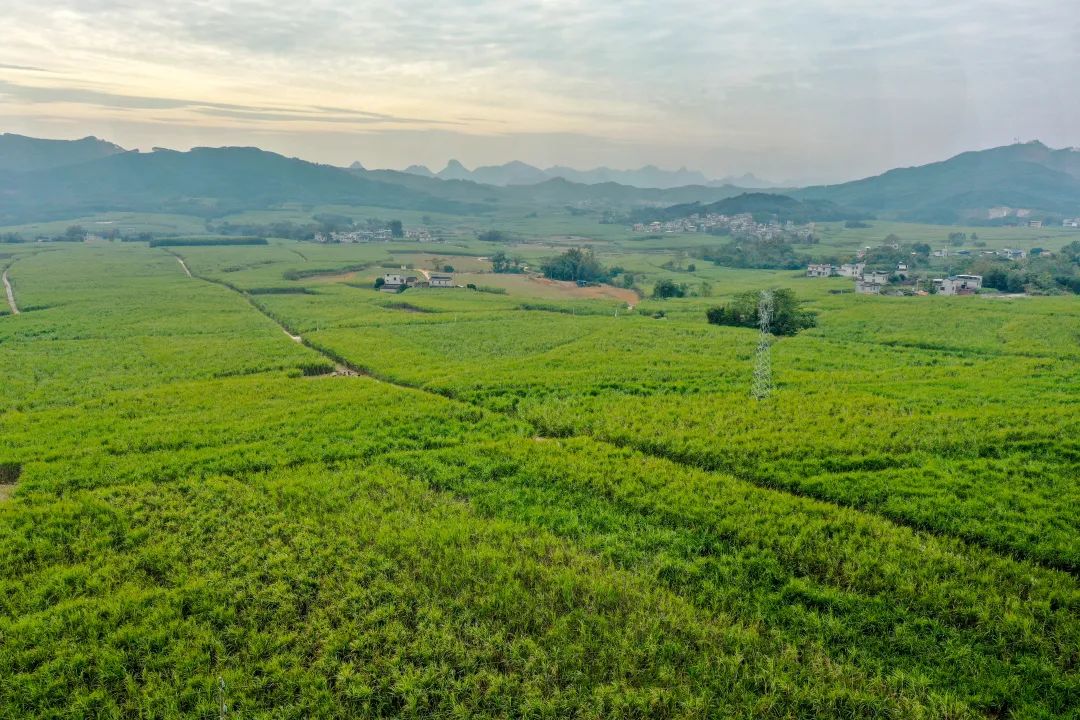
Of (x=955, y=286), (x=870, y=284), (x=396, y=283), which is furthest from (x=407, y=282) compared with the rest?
(x=955, y=286)

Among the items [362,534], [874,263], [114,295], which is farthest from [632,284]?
[362,534]

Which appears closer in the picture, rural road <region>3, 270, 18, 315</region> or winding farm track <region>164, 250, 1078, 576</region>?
Answer: winding farm track <region>164, 250, 1078, 576</region>

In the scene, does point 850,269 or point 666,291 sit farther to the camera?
point 850,269

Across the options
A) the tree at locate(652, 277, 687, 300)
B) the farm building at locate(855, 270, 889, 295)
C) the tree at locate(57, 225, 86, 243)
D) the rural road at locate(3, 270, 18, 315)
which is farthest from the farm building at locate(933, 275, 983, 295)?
the tree at locate(57, 225, 86, 243)

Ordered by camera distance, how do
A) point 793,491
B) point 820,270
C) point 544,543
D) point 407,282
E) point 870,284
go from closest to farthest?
point 544,543
point 793,491
point 870,284
point 407,282
point 820,270

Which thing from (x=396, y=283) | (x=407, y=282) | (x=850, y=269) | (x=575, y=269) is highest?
(x=850, y=269)

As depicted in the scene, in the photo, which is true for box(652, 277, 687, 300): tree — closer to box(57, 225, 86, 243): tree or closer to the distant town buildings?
the distant town buildings

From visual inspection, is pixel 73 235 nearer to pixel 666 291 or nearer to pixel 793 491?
pixel 666 291

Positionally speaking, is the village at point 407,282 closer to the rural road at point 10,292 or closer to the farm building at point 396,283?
the farm building at point 396,283

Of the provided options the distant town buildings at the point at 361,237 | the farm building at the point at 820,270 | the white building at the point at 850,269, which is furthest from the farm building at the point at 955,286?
the distant town buildings at the point at 361,237
